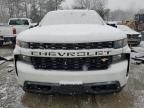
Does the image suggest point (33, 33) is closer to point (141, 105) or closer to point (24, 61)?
point (24, 61)

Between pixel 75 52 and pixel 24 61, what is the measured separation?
882mm

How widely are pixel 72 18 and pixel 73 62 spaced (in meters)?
2.21

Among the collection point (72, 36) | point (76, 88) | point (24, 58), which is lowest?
point (76, 88)

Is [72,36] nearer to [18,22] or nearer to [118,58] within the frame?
[118,58]

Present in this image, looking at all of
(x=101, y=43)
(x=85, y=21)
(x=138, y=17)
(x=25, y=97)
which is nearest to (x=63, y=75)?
(x=101, y=43)

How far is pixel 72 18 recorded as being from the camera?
18.1ft

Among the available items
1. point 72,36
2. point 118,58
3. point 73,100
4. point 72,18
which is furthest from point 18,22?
point 118,58

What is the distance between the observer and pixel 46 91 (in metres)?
3.62

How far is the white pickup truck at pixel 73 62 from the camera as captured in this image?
348cm

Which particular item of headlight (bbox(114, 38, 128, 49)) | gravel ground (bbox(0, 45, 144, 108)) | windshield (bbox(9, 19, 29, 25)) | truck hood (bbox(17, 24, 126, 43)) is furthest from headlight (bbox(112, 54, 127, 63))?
windshield (bbox(9, 19, 29, 25))

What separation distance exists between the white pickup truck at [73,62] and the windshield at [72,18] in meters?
1.67

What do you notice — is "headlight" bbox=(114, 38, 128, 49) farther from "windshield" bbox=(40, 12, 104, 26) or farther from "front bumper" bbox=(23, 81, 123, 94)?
"windshield" bbox=(40, 12, 104, 26)

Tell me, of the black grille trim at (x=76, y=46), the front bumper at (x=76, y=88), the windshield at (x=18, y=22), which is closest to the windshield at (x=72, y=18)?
the black grille trim at (x=76, y=46)

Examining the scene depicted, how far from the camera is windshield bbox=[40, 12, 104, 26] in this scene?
211 inches
